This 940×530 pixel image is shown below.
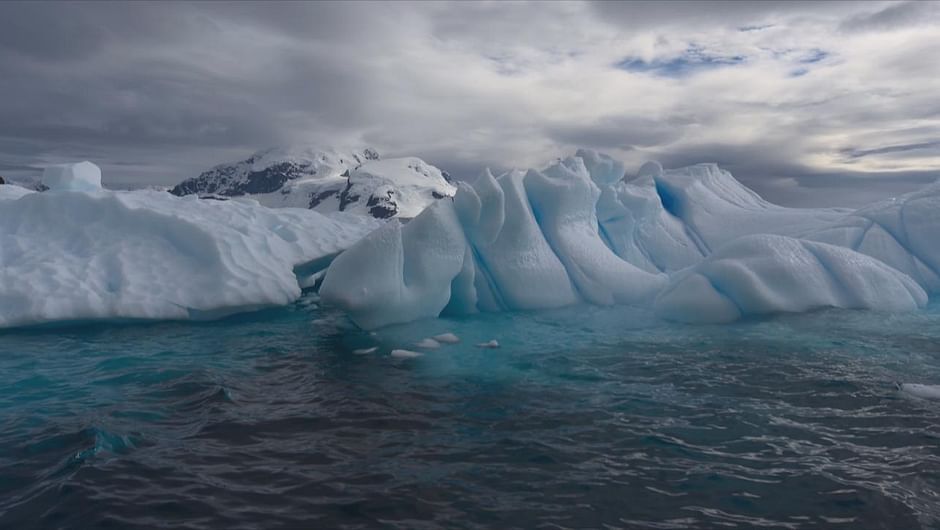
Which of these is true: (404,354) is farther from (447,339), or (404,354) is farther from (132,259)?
(132,259)

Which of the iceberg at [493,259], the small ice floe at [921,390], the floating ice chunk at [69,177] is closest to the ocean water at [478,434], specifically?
the small ice floe at [921,390]

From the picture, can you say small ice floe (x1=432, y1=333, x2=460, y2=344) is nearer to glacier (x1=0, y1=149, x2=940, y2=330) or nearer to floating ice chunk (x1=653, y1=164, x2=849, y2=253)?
glacier (x1=0, y1=149, x2=940, y2=330)

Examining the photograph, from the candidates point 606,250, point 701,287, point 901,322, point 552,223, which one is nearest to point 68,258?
point 552,223

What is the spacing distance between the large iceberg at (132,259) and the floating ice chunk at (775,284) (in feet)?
30.4

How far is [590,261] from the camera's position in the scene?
1524cm

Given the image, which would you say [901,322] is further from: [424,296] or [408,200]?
[408,200]

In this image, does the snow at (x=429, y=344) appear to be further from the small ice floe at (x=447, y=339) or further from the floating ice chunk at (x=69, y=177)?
the floating ice chunk at (x=69, y=177)

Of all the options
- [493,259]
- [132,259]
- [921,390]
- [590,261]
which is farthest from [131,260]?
[921,390]

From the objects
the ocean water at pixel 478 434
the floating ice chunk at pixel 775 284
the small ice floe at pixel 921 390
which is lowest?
the ocean water at pixel 478 434

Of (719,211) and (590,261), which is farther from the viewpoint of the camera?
(719,211)

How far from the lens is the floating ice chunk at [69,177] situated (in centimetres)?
1900

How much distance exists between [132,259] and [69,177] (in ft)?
24.0

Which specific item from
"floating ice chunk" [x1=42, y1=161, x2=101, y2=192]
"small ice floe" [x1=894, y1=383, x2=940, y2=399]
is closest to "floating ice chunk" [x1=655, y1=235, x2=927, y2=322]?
"small ice floe" [x1=894, y1=383, x2=940, y2=399]

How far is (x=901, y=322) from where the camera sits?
12406 mm
